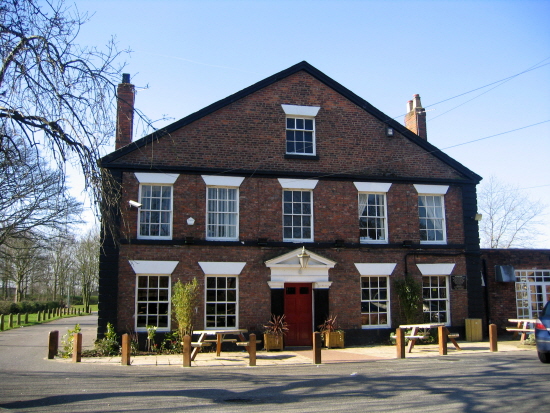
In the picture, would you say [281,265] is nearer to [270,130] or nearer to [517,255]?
[270,130]

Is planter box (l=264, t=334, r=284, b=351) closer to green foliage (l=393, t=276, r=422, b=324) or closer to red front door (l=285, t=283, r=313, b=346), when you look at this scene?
red front door (l=285, t=283, r=313, b=346)

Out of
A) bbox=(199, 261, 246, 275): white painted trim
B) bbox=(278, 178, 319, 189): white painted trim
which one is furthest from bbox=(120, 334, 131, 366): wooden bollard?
bbox=(278, 178, 319, 189): white painted trim

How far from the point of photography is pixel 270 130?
61.9ft

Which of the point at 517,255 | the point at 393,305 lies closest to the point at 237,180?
the point at 393,305

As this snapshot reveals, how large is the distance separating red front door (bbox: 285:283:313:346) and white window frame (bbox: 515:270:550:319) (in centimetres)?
917

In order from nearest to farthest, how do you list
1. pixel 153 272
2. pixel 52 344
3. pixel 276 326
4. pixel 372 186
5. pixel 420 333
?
pixel 52 344
pixel 153 272
pixel 276 326
pixel 420 333
pixel 372 186

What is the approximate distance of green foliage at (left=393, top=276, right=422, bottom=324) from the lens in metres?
18.5

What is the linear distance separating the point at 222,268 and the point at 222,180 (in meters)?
2.98

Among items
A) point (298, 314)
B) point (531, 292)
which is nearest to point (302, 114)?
point (298, 314)

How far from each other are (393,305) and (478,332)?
3.35 meters

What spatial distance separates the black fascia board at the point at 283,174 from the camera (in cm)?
1748

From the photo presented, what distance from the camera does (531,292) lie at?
21.8m

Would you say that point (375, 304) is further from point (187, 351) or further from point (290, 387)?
point (290, 387)

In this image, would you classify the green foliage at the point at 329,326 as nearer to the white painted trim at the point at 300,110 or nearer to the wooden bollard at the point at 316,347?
the wooden bollard at the point at 316,347
